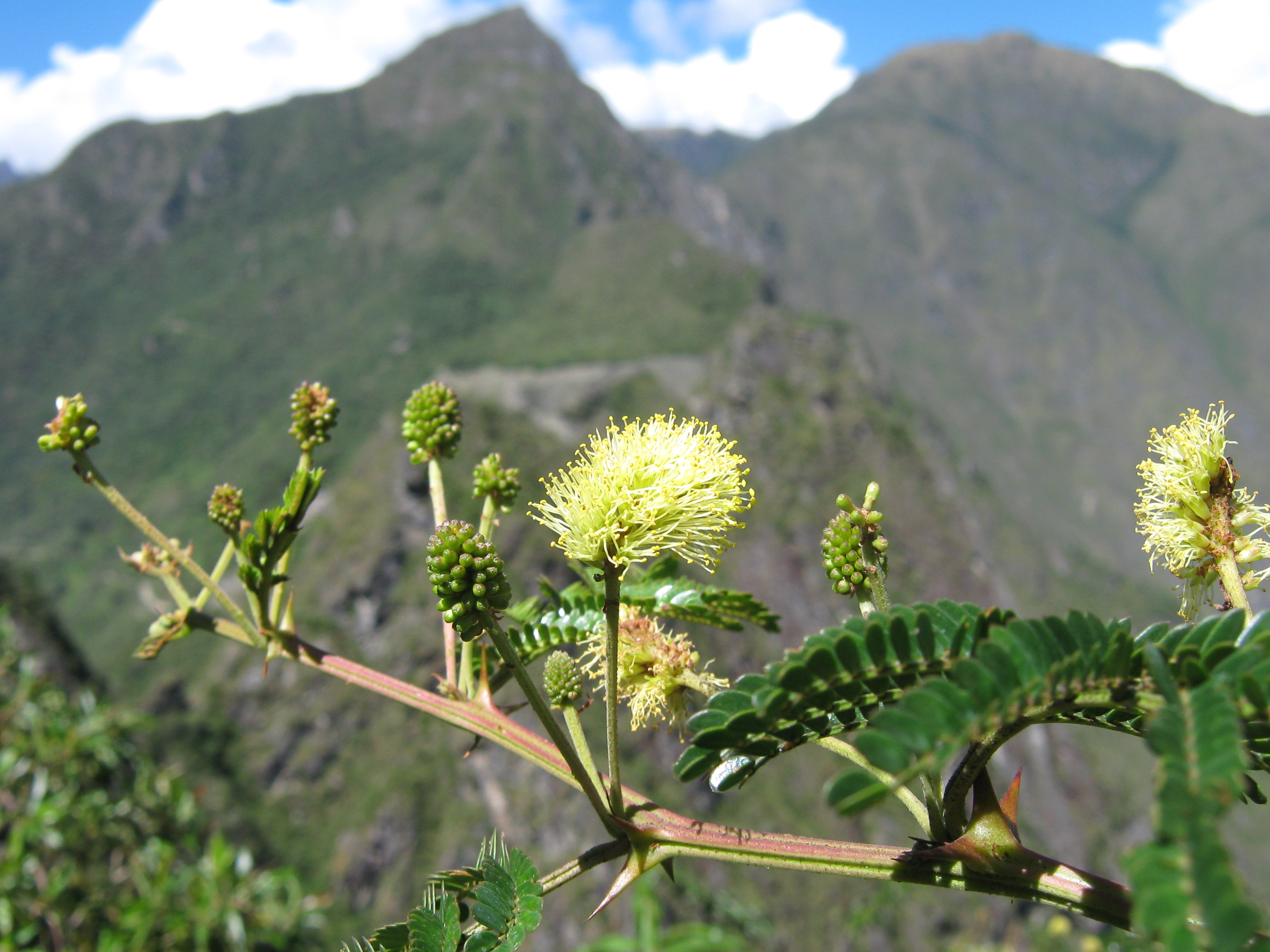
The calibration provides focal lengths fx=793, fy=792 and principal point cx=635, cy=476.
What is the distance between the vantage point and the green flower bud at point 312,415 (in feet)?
6.63

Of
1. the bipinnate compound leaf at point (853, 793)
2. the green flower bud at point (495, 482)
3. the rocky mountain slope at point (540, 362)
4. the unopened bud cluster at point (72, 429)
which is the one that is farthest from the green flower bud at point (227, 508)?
the bipinnate compound leaf at point (853, 793)

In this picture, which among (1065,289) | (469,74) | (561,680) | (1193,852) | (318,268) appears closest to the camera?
(1193,852)

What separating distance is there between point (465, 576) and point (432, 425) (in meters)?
0.86

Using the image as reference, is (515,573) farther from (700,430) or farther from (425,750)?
(700,430)

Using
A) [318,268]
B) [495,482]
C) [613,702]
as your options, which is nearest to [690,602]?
[495,482]

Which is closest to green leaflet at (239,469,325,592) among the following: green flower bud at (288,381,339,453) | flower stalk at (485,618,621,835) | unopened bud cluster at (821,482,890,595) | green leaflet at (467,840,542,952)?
green flower bud at (288,381,339,453)

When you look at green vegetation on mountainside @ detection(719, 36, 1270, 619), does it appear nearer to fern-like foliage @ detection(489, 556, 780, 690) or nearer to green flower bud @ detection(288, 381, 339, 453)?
fern-like foliage @ detection(489, 556, 780, 690)

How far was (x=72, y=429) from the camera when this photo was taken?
70.1 inches

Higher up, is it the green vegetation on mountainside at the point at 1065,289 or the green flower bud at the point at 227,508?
the green vegetation on mountainside at the point at 1065,289

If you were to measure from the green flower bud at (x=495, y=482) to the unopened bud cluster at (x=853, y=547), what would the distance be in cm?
87

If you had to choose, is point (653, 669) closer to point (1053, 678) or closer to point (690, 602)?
point (690, 602)

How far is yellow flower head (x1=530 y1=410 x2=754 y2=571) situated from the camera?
5.61 ft

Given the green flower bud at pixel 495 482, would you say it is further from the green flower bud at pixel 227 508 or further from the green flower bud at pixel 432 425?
the green flower bud at pixel 227 508

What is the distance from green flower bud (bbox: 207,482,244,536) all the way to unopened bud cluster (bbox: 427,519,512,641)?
0.79 m
